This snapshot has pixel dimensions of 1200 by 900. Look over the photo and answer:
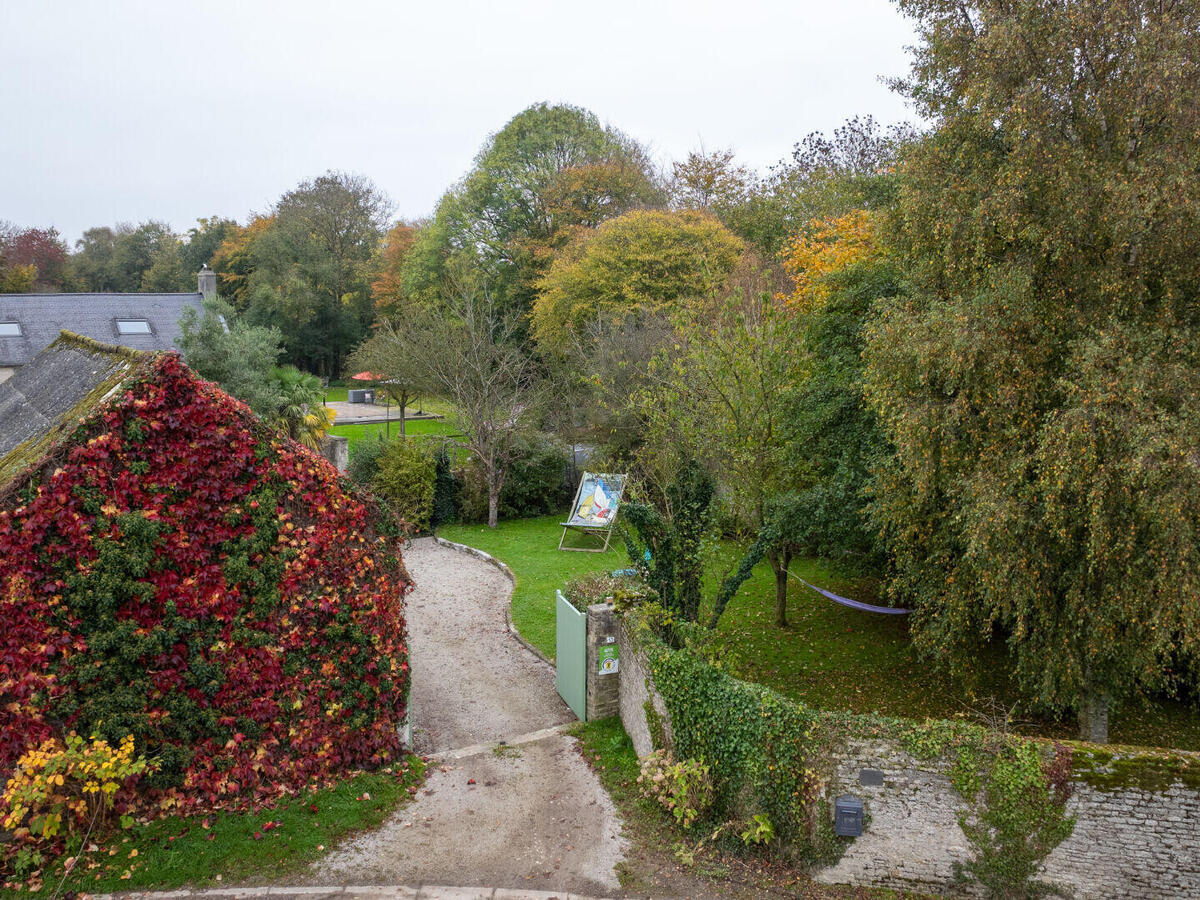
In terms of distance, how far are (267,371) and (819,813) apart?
1596 centimetres

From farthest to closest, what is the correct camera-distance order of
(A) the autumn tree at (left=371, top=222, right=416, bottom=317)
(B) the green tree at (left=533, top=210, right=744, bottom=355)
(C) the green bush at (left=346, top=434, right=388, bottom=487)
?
(A) the autumn tree at (left=371, top=222, right=416, bottom=317) → (B) the green tree at (left=533, top=210, right=744, bottom=355) → (C) the green bush at (left=346, top=434, right=388, bottom=487)

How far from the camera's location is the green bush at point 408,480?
19.0 m

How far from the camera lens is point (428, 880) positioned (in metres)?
6.72

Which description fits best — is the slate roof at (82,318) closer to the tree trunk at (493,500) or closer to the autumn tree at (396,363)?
the autumn tree at (396,363)

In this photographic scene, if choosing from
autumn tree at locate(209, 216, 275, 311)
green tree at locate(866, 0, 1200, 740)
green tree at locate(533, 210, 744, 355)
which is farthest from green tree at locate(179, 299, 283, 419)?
autumn tree at locate(209, 216, 275, 311)

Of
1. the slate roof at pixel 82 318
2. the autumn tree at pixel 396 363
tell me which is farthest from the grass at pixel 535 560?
the slate roof at pixel 82 318

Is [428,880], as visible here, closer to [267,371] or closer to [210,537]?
[210,537]

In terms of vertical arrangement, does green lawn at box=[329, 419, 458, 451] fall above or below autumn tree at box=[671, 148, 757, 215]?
below

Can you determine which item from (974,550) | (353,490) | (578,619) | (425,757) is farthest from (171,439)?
(974,550)

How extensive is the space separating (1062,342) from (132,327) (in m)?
24.8

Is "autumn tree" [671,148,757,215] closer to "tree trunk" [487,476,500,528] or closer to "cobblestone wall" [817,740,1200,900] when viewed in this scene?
"tree trunk" [487,476,500,528]

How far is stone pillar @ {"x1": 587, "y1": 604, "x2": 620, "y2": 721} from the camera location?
9539 mm

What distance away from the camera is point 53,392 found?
864 centimetres

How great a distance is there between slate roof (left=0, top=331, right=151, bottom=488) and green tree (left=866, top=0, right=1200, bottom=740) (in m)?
8.09
